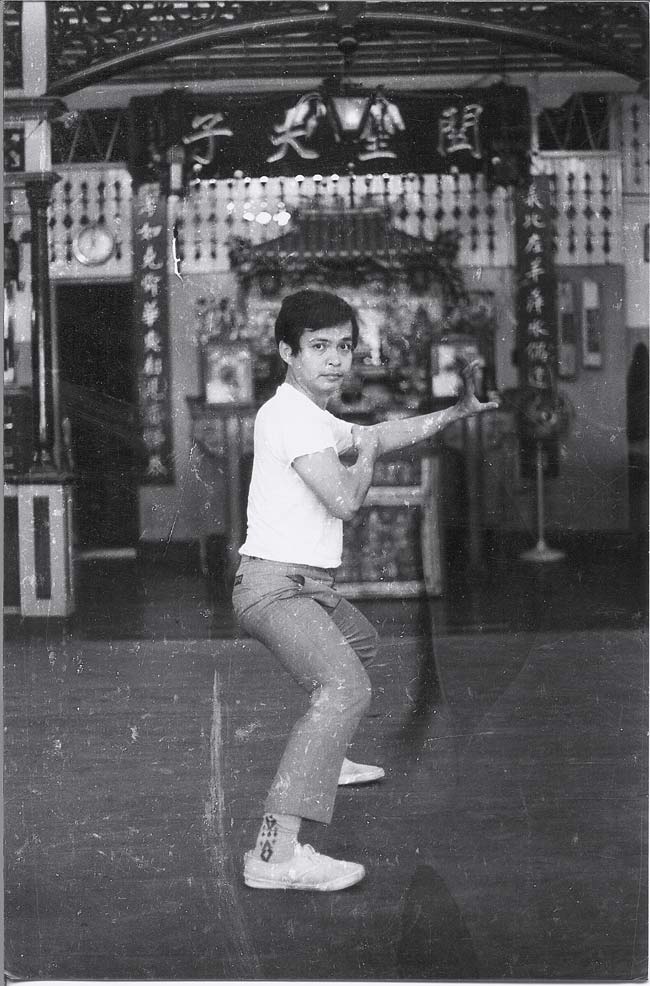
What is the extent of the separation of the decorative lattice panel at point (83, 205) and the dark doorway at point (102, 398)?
0.26ft

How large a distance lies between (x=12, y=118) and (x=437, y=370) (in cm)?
125

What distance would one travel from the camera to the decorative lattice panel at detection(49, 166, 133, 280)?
8.87 feet

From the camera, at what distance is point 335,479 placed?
250 centimetres

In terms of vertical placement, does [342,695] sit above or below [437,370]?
below

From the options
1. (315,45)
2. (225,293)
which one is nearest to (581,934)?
(225,293)

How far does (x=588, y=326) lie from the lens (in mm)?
2678

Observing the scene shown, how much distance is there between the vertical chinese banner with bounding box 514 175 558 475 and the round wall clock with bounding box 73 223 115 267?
1.03 m

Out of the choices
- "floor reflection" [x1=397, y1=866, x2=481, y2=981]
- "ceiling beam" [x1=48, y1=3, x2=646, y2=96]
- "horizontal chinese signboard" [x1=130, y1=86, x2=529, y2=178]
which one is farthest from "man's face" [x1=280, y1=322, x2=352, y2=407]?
"floor reflection" [x1=397, y1=866, x2=481, y2=981]

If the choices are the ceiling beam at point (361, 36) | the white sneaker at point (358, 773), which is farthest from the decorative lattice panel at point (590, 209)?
the white sneaker at point (358, 773)

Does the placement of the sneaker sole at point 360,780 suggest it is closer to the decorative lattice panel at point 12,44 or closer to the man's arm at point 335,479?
the man's arm at point 335,479

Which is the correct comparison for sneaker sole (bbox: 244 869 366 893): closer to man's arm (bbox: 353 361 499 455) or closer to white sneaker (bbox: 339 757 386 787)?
white sneaker (bbox: 339 757 386 787)

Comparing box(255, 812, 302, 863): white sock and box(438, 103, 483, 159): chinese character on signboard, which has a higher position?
box(438, 103, 483, 159): chinese character on signboard

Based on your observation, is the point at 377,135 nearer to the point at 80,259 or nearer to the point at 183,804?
the point at 80,259

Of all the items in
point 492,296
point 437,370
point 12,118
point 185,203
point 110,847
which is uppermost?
point 12,118
